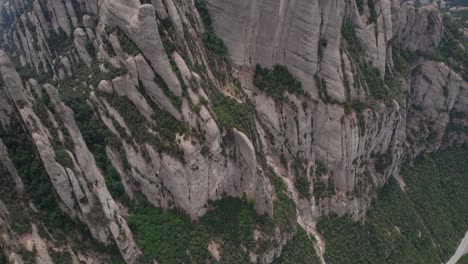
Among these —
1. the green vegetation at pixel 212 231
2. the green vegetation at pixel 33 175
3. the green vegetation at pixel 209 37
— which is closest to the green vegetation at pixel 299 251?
the green vegetation at pixel 212 231

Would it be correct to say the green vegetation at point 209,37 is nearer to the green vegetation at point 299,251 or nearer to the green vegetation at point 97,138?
the green vegetation at point 97,138

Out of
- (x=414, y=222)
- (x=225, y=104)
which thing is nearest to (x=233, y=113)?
(x=225, y=104)

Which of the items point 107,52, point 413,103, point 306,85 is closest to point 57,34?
point 107,52

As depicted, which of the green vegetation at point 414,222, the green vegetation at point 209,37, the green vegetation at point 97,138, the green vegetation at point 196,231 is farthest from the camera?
the green vegetation at point 414,222

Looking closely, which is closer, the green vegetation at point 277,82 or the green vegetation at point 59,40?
the green vegetation at point 277,82

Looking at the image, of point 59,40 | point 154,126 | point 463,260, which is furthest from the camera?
point 59,40

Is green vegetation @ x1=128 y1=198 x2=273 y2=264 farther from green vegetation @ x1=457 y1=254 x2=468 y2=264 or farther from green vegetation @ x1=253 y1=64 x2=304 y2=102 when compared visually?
green vegetation @ x1=457 y1=254 x2=468 y2=264

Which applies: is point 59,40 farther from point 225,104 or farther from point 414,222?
point 414,222
